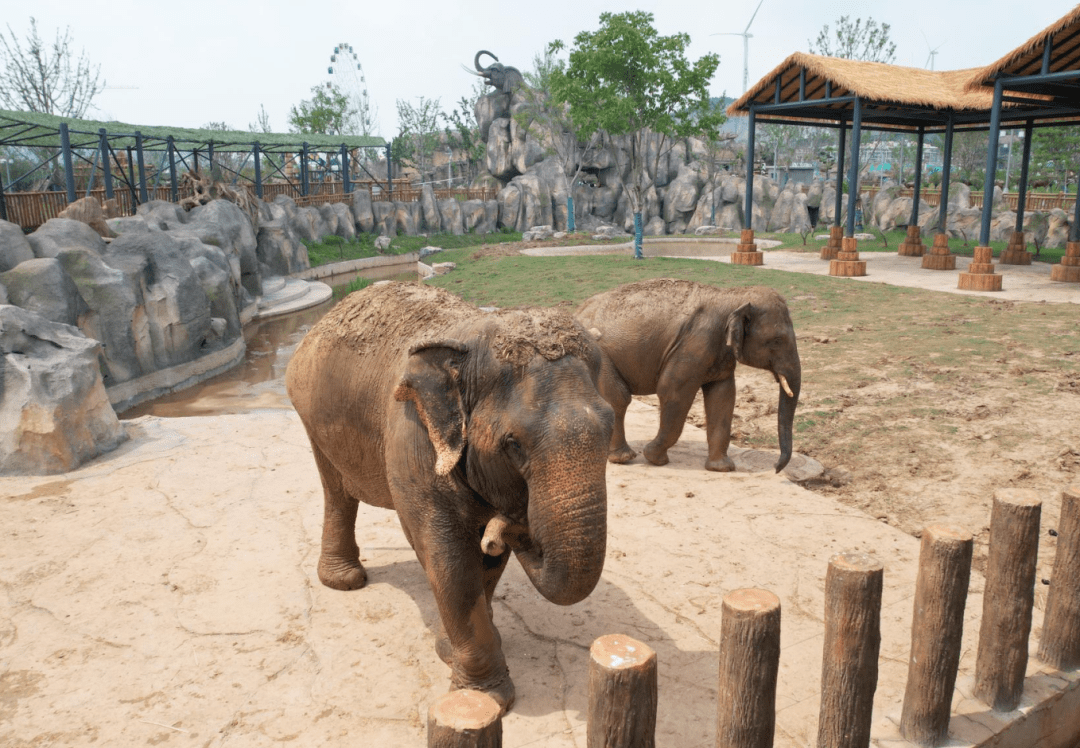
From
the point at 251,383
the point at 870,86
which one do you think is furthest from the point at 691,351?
the point at 870,86

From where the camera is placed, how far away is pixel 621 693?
2.13 meters

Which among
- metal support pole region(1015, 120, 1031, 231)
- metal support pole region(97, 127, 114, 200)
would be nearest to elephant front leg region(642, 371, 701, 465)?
metal support pole region(1015, 120, 1031, 231)

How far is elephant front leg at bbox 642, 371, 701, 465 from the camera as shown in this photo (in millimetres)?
6668

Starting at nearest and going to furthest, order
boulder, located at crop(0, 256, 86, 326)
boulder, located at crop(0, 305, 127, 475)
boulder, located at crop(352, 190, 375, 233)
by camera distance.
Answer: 1. boulder, located at crop(0, 305, 127, 475)
2. boulder, located at crop(0, 256, 86, 326)
3. boulder, located at crop(352, 190, 375, 233)

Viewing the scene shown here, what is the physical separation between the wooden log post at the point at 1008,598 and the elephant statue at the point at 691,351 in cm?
290

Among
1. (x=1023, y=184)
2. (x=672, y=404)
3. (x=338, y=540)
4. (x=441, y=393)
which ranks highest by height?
(x=1023, y=184)

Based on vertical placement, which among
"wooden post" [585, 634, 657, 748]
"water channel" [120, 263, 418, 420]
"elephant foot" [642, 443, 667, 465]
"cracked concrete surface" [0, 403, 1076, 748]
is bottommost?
"water channel" [120, 263, 418, 420]

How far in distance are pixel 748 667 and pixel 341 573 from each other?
2856 millimetres

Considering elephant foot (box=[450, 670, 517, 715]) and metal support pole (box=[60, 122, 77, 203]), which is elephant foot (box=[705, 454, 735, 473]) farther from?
metal support pole (box=[60, 122, 77, 203])

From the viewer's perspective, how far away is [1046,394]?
26.1 ft

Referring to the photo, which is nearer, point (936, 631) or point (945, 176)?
point (936, 631)

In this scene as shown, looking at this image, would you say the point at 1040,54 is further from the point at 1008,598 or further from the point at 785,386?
the point at 1008,598

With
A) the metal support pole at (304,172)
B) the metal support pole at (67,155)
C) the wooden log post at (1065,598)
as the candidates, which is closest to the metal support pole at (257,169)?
the metal support pole at (304,172)

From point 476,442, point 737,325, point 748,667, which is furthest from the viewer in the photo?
point 737,325
